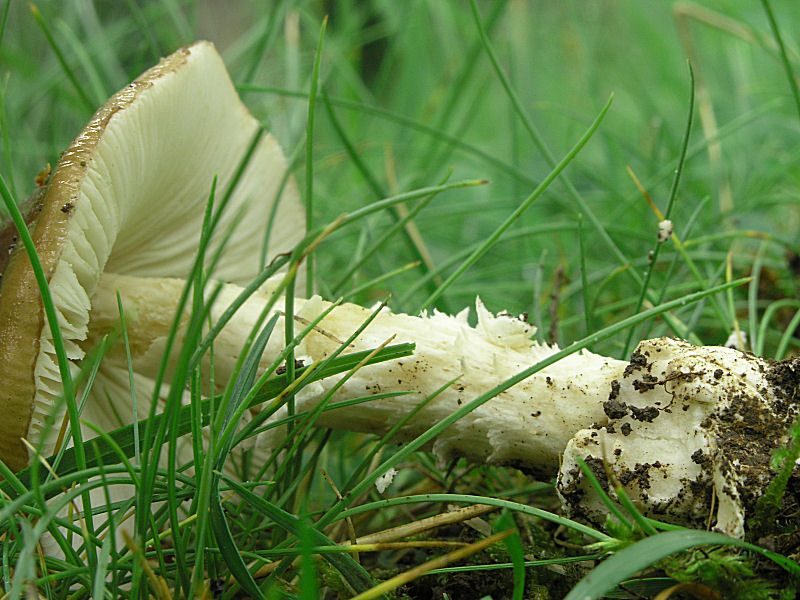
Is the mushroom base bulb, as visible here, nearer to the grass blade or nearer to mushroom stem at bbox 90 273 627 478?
mushroom stem at bbox 90 273 627 478

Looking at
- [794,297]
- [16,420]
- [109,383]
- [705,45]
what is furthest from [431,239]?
[705,45]

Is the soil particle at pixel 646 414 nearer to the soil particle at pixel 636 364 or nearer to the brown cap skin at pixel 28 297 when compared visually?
the soil particle at pixel 636 364

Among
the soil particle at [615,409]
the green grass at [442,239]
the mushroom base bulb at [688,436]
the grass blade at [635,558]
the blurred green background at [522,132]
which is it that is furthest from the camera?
the blurred green background at [522,132]

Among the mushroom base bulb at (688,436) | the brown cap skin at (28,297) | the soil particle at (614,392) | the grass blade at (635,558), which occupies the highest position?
the brown cap skin at (28,297)

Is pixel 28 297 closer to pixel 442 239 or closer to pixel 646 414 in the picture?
pixel 646 414

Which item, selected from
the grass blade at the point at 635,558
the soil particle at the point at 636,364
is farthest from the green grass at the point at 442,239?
the soil particle at the point at 636,364

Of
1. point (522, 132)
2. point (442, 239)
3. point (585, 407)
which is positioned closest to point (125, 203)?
point (585, 407)

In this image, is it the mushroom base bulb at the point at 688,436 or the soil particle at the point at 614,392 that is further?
the soil particle at the point at 614,392

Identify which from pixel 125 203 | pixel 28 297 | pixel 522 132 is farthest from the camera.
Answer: pixel 522 132
